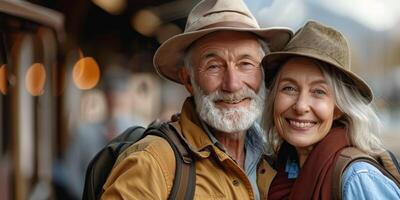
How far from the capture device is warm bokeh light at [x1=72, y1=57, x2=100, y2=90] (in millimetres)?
8476

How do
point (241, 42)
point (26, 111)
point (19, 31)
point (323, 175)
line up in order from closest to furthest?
point (323, 175) < point (241, 42) < point (19, 31) < point (26, 111)

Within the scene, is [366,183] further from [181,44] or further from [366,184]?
[181,44]

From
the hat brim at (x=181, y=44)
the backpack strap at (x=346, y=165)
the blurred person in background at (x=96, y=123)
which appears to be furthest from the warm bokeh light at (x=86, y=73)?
the backpack strap at (x=346, y=165)

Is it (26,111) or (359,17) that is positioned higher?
(359,17)

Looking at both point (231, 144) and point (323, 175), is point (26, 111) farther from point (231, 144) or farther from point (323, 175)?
point (323, 175)

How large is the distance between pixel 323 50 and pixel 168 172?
64cm

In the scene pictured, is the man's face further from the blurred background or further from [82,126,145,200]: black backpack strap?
the blurred background

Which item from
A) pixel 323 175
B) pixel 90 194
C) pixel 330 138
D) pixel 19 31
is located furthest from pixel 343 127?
pixel 19 31

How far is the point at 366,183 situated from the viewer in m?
1.91

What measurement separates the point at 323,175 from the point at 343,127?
26 centimetres

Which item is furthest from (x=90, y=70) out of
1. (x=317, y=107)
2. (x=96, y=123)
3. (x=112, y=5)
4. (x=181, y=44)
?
(x=317, y=107)

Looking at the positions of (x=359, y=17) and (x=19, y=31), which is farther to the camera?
(x=359, y=17)

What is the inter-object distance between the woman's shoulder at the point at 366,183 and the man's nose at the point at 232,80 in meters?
0.53

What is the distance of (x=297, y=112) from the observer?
2176mm
